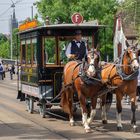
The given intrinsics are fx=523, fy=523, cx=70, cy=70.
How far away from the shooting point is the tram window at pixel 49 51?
1616 centimetres

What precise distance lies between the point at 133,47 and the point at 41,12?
35.7 m

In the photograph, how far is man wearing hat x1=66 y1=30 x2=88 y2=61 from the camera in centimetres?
1482

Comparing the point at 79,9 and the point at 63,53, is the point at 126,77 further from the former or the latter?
the point at 79,9

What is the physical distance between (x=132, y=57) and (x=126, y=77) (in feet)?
1.84

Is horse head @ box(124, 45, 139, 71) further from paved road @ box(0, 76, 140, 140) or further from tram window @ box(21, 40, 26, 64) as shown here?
tram window @ box(21, 40, 26, 64)

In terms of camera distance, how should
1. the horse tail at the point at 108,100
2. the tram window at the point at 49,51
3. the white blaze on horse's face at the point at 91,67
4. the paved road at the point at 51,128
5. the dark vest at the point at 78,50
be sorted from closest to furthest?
1. the paved road at the point at 51,128
2. the white blaze on horse's face at the point at 91,67
3. the dark vest at the point at 78,50
4. the horse tail at the point at 108,100
5. the tram window at the point at 49,51

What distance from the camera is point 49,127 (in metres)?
14.2

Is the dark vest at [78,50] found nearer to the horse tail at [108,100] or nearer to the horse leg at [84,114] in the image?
the horse tail at [108,100]

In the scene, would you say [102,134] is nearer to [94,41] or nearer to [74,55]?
[74,55]

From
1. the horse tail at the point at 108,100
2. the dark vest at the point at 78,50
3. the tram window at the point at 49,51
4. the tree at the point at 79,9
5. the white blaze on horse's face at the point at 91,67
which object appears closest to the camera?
the white blaze on horse's face at the point at 91,67

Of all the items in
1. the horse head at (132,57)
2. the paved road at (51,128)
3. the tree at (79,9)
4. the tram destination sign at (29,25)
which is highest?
the tree at (79,9)

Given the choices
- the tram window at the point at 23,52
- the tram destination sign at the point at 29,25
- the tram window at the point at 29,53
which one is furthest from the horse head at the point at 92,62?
the tram window at the point at 23,52

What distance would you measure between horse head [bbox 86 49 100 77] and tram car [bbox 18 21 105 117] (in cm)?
264

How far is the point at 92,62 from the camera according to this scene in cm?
1281
